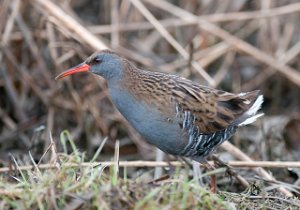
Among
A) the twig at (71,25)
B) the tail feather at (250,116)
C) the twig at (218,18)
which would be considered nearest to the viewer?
the tail feather at (250,116)

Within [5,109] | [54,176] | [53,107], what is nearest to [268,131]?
[53,107]

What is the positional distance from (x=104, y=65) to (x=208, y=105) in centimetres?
68

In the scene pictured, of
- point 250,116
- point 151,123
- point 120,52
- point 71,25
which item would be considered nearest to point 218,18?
point 120,52

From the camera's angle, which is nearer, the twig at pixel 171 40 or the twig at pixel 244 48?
the twig at pixel 171 40

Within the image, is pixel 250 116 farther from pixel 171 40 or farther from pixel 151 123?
pixel 171 40

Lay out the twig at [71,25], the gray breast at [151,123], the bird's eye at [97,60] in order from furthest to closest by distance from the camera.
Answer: the twig at [71,25], the bird's eye at [97,60], the gray breast at [151,123]

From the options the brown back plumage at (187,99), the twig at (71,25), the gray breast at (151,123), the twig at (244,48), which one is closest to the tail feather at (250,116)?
the brown back plumage at (187,99)

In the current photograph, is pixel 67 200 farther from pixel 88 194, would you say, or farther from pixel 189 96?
pixel 189 96

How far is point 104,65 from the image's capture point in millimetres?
4109

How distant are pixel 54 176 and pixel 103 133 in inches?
118

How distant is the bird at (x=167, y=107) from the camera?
4.00 m

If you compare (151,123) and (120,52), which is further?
(120,52)

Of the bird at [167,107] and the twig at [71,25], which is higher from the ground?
the twig at [71,25]

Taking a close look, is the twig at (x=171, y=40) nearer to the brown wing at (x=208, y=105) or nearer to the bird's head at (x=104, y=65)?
the brown wing at (x=208, y=105)
